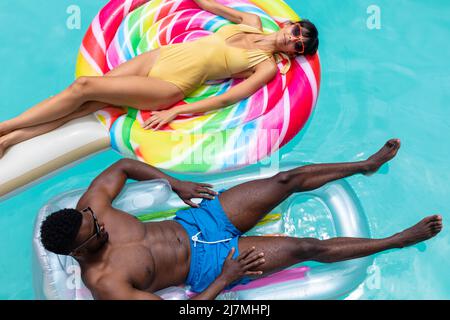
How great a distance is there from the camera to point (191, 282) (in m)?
2.63

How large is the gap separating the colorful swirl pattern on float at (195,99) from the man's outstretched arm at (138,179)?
240mm

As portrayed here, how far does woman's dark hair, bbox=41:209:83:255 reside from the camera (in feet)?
6.76

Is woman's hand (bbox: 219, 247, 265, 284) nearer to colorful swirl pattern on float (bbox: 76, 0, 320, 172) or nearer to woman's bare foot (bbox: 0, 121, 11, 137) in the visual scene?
colorful swirl pattern on float (bbox: 76, 0, 320, 172)

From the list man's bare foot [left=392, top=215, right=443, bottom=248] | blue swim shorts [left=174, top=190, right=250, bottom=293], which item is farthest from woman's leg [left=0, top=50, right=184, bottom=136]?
man's bare foot [left=392, top=215, right=443, bottom=248]

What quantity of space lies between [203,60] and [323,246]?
1.33m

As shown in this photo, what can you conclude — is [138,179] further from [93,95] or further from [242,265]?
[242,265]

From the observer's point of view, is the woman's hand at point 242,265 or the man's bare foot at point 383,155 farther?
the man's bare foot at point 383,155

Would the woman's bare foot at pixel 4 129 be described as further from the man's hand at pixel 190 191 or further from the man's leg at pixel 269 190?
the man's leg at pixel 269 190

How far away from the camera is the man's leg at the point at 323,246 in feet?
8.58

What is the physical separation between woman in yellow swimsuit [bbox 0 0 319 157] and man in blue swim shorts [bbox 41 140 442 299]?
477mm

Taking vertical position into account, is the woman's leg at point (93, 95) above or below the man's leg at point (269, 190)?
above

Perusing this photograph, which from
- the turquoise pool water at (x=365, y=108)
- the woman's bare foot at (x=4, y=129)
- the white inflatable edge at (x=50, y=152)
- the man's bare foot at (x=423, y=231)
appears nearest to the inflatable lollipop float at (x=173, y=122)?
the white inflatable edge at (x=50, y=152)

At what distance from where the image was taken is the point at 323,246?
2.69 metres
